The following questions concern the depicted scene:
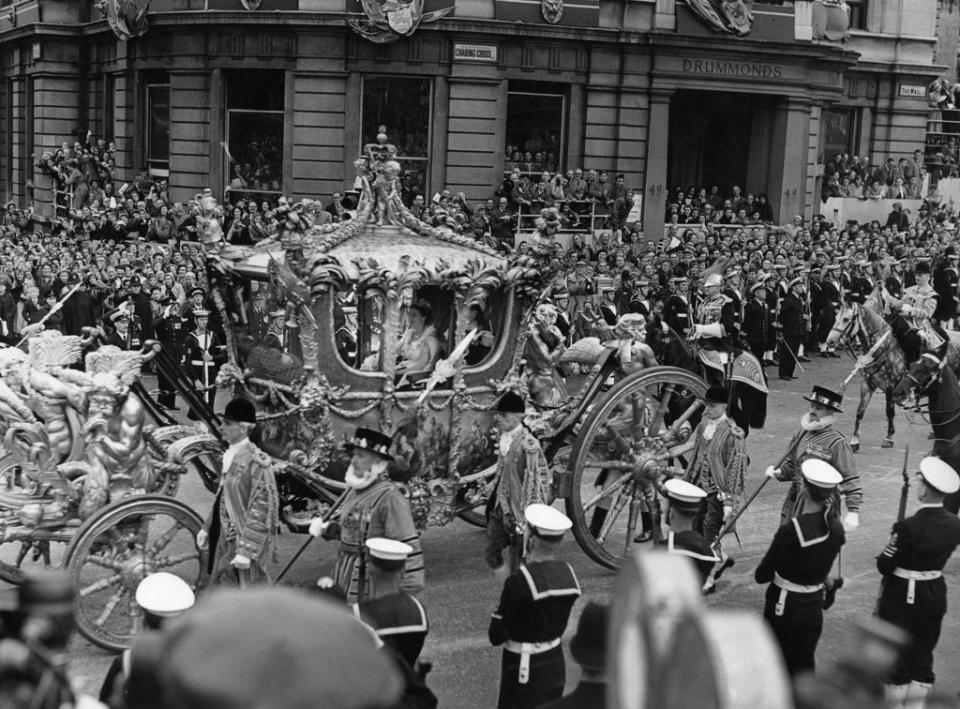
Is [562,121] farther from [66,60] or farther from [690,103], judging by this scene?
[66,60]

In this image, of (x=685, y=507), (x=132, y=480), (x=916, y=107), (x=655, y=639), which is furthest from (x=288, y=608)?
(x=916, y=107)

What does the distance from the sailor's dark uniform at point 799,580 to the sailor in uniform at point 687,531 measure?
38 cm

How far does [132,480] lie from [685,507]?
11.8 ft

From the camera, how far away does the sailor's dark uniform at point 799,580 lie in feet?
25.0

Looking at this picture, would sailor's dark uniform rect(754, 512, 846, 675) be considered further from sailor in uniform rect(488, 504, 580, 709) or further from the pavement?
sailor in uniform rect(488, 504, 580, 709)

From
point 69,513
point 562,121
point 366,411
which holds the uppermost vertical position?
point 562,121

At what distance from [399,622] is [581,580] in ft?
14.9

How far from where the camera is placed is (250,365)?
9.61 metres

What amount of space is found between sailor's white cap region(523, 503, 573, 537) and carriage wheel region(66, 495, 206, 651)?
2855 millimetres

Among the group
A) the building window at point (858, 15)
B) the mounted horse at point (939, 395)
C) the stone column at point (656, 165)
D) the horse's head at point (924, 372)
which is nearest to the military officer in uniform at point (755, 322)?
the mounted horse at point (939, 395)

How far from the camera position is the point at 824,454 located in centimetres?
970

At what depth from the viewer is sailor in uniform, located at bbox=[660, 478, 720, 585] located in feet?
23.9

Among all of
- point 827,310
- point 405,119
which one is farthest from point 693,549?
point 405,119

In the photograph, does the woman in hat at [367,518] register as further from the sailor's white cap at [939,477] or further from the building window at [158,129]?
the building window at [158,129]
